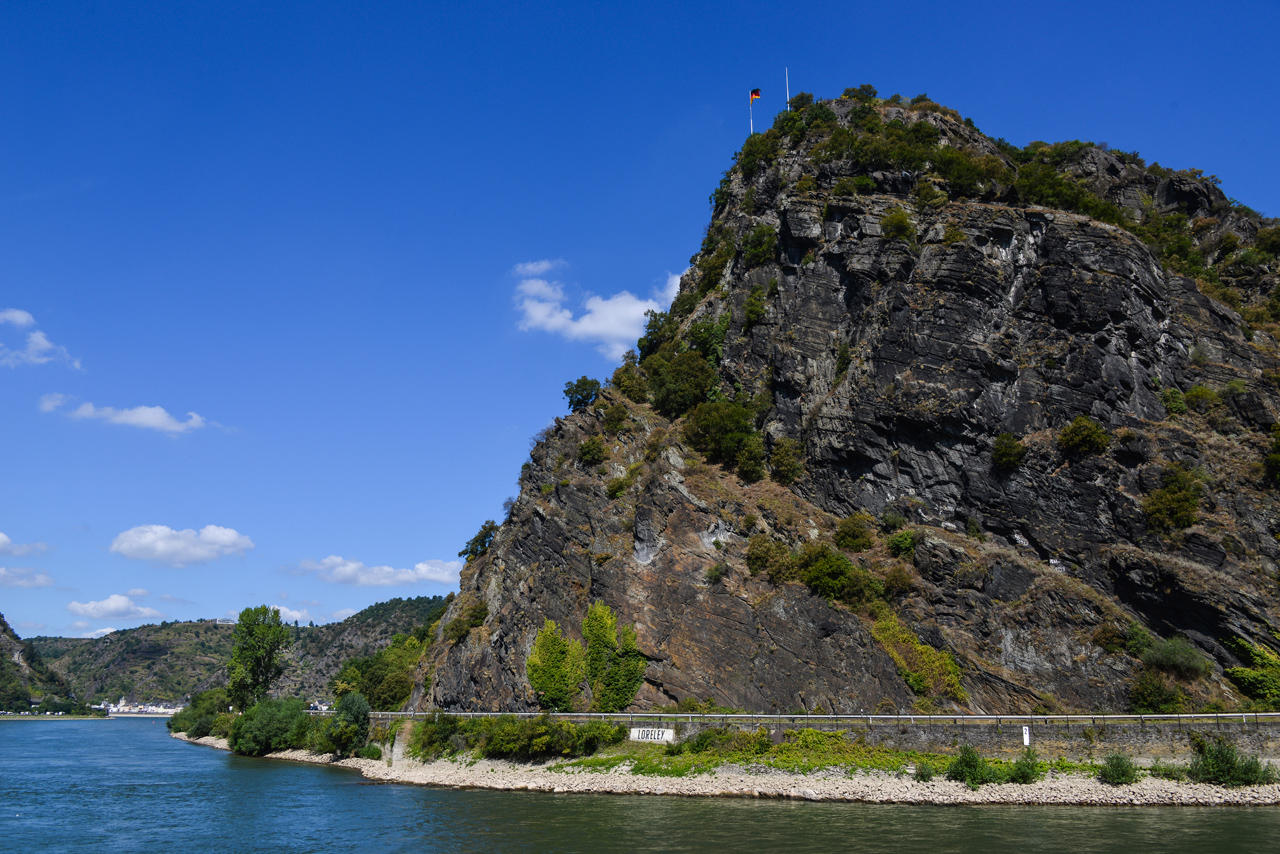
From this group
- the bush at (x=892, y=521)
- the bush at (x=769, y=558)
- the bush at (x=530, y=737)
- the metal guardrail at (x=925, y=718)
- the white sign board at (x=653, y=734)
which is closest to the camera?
the metal guardrail at (x=925, y=718)

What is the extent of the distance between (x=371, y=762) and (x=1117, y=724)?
52.5 metres

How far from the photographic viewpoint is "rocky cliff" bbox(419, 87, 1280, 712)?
4791cm

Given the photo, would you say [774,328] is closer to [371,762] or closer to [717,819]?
[717,819]

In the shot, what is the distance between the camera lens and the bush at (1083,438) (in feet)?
176

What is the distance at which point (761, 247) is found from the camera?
244ft

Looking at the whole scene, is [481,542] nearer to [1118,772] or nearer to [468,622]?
[468,622]

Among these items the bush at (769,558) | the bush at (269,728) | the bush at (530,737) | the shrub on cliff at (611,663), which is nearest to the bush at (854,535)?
the bush at (769,558)

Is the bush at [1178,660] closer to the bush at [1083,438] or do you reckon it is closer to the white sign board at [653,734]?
the bush at [1083,438]

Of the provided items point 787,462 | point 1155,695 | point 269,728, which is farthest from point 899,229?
point 269,728

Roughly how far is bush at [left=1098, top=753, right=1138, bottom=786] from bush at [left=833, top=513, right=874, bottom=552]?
2049 cm

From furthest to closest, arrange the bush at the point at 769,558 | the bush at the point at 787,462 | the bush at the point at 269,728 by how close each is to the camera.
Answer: the bush at the point at 269,728 → the bush at the point at 787,462 → the bush at the point at 769,558

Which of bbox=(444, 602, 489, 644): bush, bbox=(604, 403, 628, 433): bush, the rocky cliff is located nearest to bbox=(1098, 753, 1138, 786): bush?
the rocky cliff

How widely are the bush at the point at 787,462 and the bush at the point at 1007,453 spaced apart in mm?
14583

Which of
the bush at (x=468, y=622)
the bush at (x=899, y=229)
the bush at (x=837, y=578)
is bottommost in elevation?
the bush at (x=468, y=622)
